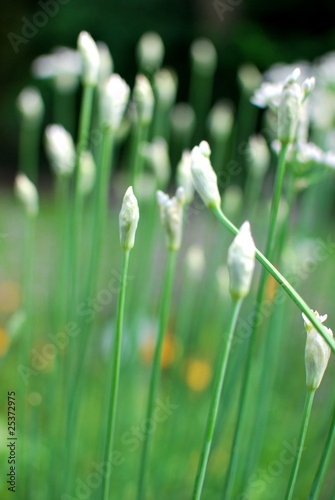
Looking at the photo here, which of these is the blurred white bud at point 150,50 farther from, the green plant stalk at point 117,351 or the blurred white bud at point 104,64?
the green plant stalk at point 117,351

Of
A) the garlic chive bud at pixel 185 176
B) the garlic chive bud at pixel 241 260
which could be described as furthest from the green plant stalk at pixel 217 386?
the garlic chive bud at pixel 185 176

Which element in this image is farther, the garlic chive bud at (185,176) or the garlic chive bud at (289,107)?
the garlic chive bud at (185,176)

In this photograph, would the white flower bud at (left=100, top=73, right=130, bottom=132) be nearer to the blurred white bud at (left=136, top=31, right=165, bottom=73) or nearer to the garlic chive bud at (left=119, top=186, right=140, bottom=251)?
the garlic chive bud at (left=119, top=186, right=140, bottom=251)

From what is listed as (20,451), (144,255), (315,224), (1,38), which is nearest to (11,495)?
(20,451)

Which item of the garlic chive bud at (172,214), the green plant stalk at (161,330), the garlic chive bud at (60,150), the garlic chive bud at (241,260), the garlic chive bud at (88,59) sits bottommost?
the garlic chive bud at (241,260)

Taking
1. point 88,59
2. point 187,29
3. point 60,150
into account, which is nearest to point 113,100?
point 88,59

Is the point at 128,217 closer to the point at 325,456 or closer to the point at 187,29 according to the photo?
the point at 325,456

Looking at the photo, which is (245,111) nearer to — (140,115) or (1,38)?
(1,38)
